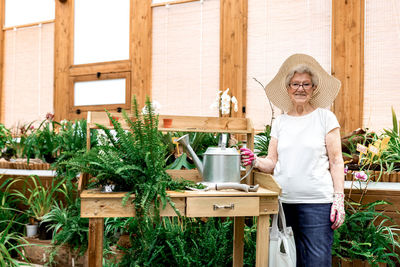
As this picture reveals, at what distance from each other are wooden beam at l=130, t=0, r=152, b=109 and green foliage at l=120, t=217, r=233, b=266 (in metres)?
2.97

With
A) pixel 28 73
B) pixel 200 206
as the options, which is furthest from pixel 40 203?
pixel 28 73

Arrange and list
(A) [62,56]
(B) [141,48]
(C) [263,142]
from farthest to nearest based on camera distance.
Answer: (A) [62,56]
(B) [141,48]
(C) [263,142]

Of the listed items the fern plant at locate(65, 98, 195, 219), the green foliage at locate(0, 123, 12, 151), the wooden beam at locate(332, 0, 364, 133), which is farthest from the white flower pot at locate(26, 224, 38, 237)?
the wooden beam at locate(332, 0, 364, 133)

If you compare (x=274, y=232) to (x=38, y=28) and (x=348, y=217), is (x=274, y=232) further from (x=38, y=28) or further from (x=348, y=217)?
(x=38, y=28)

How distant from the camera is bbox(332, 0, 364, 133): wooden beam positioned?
13.1 ft

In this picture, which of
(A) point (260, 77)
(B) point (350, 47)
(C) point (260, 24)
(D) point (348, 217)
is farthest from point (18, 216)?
(B) point (350, 47)

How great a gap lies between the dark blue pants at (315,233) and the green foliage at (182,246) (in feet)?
2.22

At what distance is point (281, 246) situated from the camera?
1.61 m

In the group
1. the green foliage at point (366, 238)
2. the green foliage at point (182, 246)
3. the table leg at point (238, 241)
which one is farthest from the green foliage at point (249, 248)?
the green foliage at point (366, 238)

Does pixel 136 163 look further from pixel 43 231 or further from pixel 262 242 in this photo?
pixel 43 231

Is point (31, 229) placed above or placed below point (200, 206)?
below

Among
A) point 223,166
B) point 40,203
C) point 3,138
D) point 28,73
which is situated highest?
point 28,73

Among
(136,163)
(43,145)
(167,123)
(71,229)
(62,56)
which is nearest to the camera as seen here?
(136,163)

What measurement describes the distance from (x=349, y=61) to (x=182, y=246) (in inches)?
119
